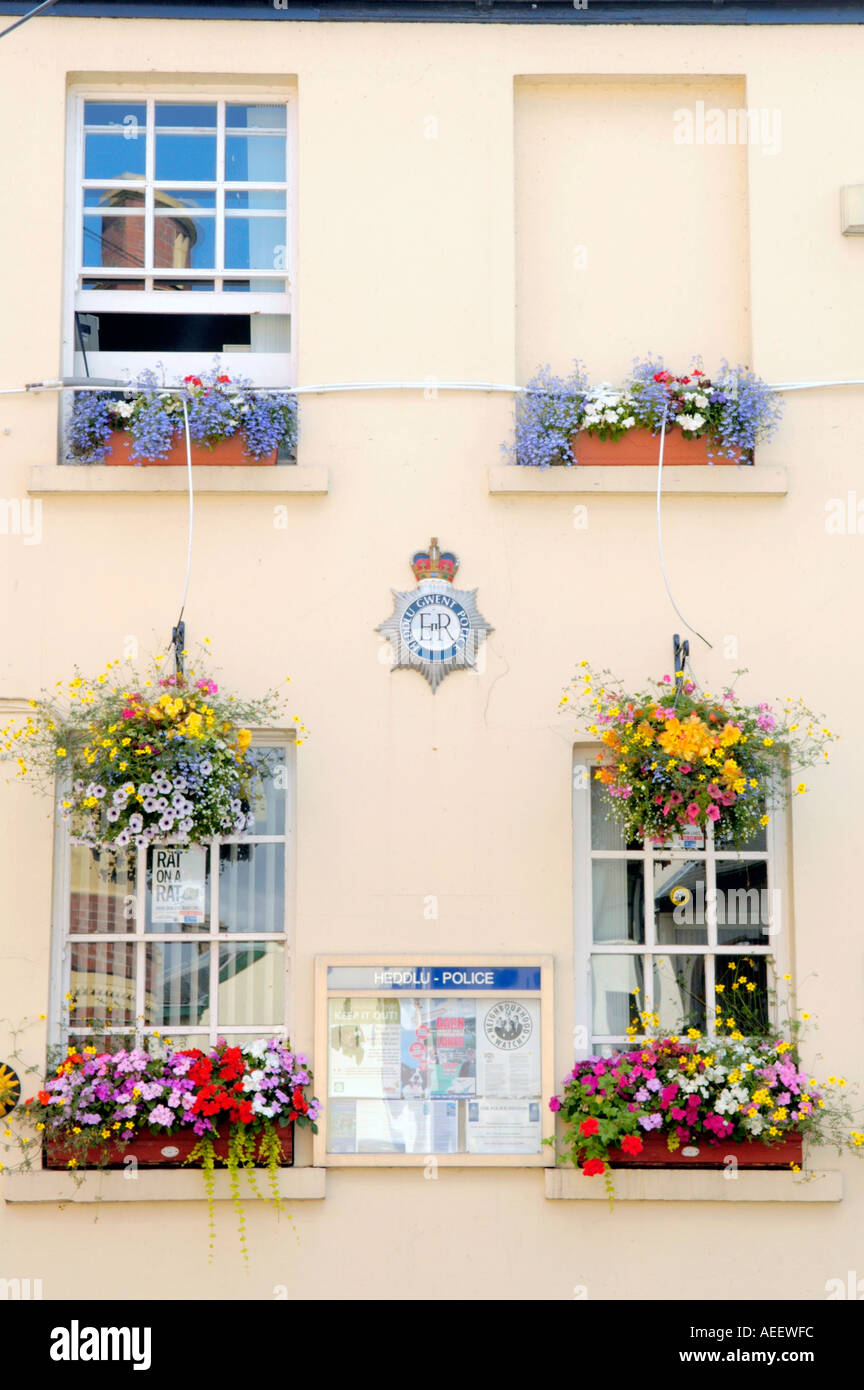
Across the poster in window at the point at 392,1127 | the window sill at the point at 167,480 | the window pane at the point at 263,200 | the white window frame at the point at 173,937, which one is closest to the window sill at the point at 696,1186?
the poster in window at the point at 392,1127

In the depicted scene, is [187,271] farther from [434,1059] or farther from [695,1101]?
[695,1101]

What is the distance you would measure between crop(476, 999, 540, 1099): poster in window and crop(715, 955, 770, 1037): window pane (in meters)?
0.89

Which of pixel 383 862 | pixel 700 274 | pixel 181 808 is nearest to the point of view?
pixel 181 808

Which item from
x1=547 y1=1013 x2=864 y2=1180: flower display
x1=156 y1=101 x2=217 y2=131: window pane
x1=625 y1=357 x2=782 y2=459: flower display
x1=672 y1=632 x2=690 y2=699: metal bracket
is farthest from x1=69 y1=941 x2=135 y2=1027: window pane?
x1=156 y1=101 x2=217 y2=131: window pane

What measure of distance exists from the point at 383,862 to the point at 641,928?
1.25m

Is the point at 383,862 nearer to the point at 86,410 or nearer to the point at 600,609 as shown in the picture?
the point at 600,609

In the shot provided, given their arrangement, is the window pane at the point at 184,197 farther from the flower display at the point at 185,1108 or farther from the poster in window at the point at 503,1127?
the poster in window at the point at 503,1127

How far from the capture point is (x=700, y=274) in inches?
301

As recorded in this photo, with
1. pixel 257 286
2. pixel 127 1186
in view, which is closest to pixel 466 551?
pixel 257 286

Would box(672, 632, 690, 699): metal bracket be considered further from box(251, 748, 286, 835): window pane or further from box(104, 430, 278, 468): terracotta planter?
box(104, 430, 278, 468): terracotta planter

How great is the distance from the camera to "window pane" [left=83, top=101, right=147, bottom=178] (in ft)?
25.2

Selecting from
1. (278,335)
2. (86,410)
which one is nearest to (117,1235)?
(86,410)

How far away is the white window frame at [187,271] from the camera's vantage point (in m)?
7.59

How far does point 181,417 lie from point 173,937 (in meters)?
2.42
